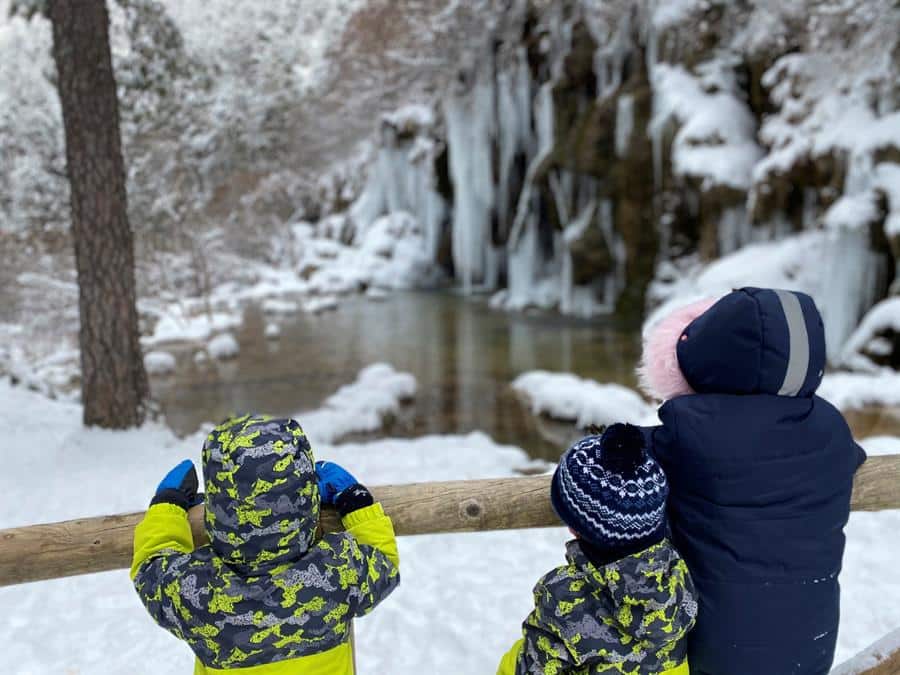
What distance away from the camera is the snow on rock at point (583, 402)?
29.0 feet

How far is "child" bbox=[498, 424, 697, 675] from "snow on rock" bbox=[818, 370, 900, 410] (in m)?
8.32

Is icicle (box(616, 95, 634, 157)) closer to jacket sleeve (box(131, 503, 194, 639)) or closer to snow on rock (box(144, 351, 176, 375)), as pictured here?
snow on rock (box(144, 351, 176, 375))

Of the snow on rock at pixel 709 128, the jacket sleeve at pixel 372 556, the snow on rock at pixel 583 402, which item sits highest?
the snow on rock at pixel 709 128

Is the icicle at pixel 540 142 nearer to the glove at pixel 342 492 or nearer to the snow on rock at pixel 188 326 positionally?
the snow on rock at pixel 188 326

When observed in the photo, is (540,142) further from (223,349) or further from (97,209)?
(97,209)

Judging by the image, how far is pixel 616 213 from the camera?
60.9 feet

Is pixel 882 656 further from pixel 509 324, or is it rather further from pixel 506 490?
pixel 509 324

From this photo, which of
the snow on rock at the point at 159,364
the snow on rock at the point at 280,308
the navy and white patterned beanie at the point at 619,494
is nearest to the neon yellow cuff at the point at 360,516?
the navy and white patterned beanie at the point at 619,494

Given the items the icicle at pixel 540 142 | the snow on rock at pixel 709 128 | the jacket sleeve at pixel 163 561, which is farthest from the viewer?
the icicle at pixel 540 142

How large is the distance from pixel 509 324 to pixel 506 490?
16.8 meters

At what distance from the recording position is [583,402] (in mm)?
9414

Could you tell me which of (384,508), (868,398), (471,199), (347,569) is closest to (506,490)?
(384,508)

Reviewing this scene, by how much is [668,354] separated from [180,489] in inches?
49.2

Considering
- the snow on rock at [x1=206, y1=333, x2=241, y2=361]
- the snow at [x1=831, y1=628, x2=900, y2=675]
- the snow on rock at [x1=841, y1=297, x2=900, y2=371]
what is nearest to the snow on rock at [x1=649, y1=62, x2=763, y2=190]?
the snow on rock at [x1=841, y1=297, x2=900, y2=371]
